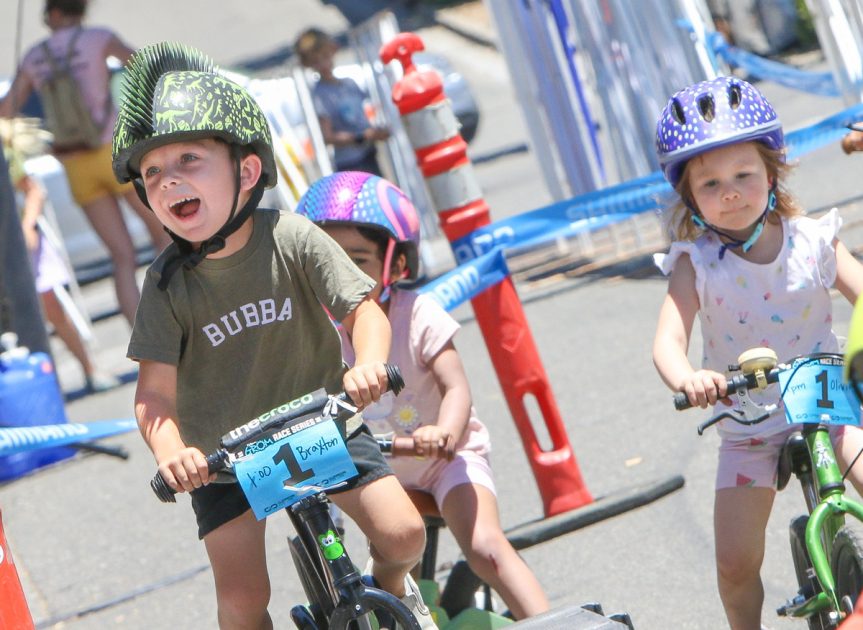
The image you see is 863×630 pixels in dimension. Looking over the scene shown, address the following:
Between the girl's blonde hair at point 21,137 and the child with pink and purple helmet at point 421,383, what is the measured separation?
226 inches

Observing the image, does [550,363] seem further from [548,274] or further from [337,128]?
[337,128]

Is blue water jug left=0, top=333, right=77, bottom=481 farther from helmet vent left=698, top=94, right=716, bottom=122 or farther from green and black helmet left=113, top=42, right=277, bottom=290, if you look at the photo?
helmet vent left=698, top=94, right=716, bottom=122

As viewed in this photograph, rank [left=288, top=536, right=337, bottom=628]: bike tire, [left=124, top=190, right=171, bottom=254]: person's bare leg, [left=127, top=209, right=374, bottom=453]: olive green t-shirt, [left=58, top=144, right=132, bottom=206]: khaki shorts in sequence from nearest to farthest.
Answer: [left=127, top=209, right=374, bottom=453]: olive green t-shirt, [left=288, top=536, right=337, bottom=628]: bike tire, [left=124, top=190, right=171, bottom=254]: person's bare leg, [left=58, top=144, right=132, bottom=206]: khaki shorts

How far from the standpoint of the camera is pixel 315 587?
3777 mm

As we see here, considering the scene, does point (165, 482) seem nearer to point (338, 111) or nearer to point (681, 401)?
point (681, 401)

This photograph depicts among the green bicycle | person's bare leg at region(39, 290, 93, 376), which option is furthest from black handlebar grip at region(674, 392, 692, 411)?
person's bare leg at region(39, 290, 93, 376)

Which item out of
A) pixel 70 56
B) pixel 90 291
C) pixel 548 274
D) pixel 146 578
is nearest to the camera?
pixel 146 578

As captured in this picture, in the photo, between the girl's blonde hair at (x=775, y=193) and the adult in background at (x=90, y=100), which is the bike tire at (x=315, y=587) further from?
the adult in background at (x=90, y=100)

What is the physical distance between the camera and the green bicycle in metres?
3.38

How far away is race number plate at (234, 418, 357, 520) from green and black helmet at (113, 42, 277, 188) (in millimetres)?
771

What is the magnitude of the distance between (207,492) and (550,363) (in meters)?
4.91

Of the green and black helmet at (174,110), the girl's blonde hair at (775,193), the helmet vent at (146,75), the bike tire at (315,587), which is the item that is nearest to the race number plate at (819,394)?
the girl's blonde hair at (775,193)

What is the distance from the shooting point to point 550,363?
330 inches

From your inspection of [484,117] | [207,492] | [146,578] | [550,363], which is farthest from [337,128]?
[484,117]
